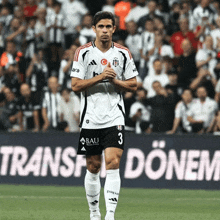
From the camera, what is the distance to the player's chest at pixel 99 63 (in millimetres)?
5836

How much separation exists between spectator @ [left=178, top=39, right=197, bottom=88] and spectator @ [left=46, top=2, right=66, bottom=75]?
316 centimetres

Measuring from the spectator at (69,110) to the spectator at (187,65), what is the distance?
246 cm

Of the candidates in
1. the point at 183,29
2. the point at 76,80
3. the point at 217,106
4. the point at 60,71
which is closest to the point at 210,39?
the point at 183,29

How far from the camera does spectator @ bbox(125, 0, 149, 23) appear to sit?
1363 cm

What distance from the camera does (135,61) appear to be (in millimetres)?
13086

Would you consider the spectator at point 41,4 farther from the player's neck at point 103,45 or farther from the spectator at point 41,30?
the player's neck at point 103,45

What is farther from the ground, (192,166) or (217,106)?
(217,106)

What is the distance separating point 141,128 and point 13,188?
2973mm

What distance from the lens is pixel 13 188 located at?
10.7m

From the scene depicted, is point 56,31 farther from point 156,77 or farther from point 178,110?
point 178,110

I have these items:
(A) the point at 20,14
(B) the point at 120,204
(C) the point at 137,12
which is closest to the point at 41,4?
(A) the point at 20,14

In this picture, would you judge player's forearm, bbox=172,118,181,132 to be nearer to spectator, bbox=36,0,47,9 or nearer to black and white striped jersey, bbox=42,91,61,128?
black and white striped jersey, bbox=42,91,61,128

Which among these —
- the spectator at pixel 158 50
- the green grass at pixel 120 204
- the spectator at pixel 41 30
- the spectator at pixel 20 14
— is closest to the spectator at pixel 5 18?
the spectator at pixel 20 14

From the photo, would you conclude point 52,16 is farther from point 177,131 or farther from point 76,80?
point 76,80
